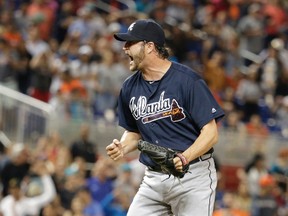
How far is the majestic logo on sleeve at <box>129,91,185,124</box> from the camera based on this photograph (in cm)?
724

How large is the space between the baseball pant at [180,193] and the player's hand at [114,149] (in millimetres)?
344

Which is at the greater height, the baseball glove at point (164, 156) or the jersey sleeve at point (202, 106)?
the jersey sleeve at point (202, 106)

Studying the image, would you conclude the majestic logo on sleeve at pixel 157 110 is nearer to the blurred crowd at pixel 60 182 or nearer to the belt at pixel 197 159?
the belt at pixel 197 159

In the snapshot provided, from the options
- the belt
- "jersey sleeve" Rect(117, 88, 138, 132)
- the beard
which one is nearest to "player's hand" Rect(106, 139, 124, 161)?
the belt

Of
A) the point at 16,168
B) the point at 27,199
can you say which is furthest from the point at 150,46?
the point at 16,168

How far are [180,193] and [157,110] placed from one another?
0.64 metres

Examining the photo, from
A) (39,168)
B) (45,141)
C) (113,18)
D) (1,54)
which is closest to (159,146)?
(39,168)

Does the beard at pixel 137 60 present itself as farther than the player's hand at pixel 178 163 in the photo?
Yes

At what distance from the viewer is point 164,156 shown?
22.9 ft

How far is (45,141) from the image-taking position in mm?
14406

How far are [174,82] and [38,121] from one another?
314 inches

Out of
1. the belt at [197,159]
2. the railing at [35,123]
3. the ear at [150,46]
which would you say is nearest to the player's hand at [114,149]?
the belt at [197,159]

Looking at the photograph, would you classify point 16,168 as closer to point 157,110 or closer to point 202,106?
point 157,110

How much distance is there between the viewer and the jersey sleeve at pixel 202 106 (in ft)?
23.4
